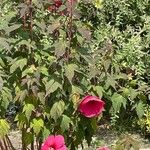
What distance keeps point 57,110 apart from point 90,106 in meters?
0.21

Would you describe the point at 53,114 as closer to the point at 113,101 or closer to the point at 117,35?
the point at 113,101

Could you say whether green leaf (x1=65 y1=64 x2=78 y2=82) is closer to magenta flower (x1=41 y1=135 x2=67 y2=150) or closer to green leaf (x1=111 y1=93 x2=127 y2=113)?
magenta flower (x1=41 y1=135 x2=67 y2=150)

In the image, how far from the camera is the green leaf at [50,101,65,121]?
11.2 feet

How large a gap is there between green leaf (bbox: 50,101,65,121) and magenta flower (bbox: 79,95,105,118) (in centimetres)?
12

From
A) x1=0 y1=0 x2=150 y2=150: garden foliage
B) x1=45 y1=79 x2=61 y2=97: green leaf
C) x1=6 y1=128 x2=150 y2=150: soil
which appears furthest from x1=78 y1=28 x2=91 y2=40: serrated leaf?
x1=6 y1=128 x2=150 y2=150: soil

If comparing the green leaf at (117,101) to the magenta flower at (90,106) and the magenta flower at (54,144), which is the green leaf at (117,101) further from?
the magenta flower at (54,144)

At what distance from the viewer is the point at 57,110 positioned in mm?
3414

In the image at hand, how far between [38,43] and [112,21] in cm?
241

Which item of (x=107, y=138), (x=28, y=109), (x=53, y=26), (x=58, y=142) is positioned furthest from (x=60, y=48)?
(x=107, y=138)

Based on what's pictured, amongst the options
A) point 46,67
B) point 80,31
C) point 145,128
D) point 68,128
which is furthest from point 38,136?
point 145,128

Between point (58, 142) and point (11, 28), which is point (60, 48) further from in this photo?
point (58, 142)

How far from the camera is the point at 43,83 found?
11.4 ft

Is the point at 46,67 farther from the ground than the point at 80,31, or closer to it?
closer to it

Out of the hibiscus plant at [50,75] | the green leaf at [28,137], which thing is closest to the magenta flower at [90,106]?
the hibiscus plant at [50,75]
